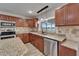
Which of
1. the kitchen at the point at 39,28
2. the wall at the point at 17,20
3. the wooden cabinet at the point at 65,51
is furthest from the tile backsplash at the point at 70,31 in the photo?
the wall at the point at 17,20

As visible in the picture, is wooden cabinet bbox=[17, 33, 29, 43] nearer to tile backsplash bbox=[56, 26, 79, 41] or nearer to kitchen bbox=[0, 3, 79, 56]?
kitchen bbox=[0, 3, 79, 56]

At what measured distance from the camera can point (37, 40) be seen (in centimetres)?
129

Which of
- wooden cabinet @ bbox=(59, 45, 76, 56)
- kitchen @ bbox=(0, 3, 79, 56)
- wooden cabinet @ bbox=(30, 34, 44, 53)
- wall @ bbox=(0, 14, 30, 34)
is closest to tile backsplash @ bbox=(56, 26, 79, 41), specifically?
kitchen @ bbox=(0, 3, 79, 56)

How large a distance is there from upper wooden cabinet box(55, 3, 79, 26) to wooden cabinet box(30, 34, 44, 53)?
333 millimetres

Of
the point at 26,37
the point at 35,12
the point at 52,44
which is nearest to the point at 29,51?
the point at 26,37

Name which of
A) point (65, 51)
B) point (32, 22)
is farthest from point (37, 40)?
point (65, 51)

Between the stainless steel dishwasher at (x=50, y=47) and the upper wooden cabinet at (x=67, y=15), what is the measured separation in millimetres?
229

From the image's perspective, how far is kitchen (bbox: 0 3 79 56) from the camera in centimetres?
100

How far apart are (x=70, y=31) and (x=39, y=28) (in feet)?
1.30

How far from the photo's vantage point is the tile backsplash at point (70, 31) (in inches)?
41.9

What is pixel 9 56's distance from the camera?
980mm

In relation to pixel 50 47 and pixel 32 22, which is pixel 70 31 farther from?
pixel 32 22

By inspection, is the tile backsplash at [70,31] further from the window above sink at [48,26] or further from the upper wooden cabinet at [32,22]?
the upper wooden cabinet at [32,22]

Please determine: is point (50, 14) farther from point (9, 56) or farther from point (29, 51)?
point (9, 56)
